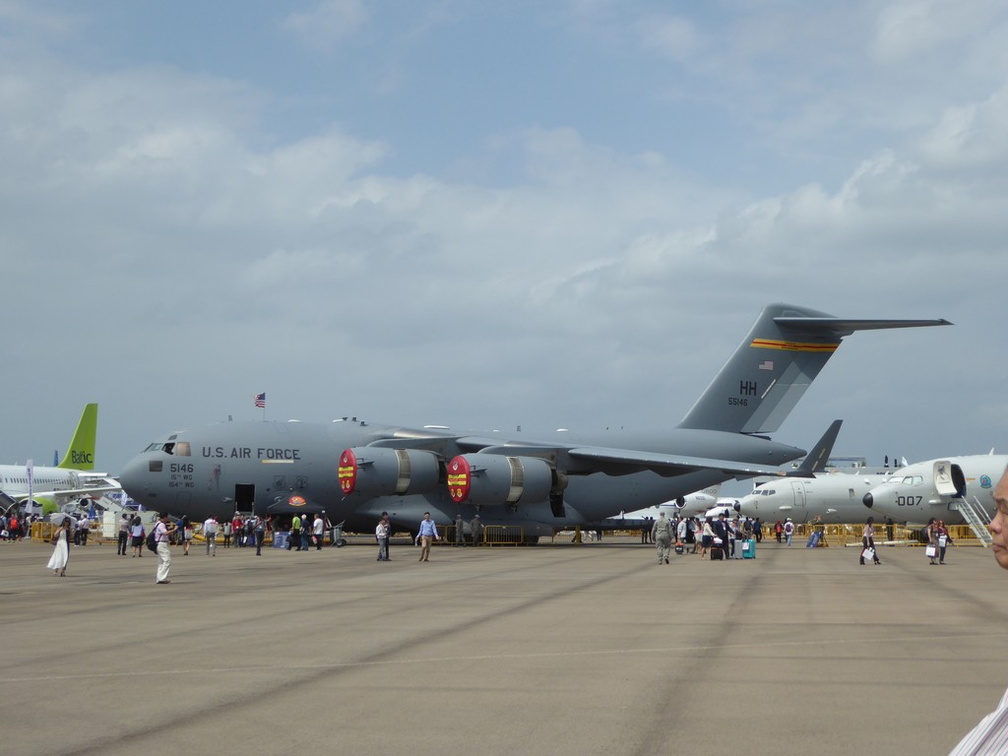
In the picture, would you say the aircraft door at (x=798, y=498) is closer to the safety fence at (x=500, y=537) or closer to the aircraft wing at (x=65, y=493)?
the safety fence at (x=500, y=537)

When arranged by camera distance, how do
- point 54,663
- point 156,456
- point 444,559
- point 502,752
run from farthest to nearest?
point 156,456 → point 444,559 → point 54,663 → point 502,752

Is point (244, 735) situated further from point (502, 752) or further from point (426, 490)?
point (426, 490)

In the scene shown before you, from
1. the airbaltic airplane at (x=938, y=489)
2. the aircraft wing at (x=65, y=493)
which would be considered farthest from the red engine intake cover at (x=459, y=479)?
the aircraft wing at (x=65, y=493)

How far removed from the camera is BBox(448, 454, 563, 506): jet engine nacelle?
38.6 m

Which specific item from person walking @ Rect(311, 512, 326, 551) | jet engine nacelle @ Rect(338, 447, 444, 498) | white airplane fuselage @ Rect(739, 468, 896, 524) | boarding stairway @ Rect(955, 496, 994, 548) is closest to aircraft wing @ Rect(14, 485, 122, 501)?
person walking @ Rect(311, 512, 326, 551)

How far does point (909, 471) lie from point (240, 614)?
33.4 m

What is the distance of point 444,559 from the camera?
32.1 metres

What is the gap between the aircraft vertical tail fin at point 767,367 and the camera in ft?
148

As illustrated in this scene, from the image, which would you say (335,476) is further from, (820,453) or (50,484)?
(50,484)

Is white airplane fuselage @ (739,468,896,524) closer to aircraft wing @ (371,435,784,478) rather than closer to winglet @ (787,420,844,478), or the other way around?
winglet @ (787,420,844,478)

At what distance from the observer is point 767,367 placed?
45.3 metres

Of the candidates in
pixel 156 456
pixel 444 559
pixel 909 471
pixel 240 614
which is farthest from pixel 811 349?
pixel 240 614

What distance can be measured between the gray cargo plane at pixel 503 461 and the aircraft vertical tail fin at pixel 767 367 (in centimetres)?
5

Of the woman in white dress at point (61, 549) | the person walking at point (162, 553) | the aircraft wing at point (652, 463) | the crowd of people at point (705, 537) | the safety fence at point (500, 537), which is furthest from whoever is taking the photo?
the safety fence at point (500, 537)
